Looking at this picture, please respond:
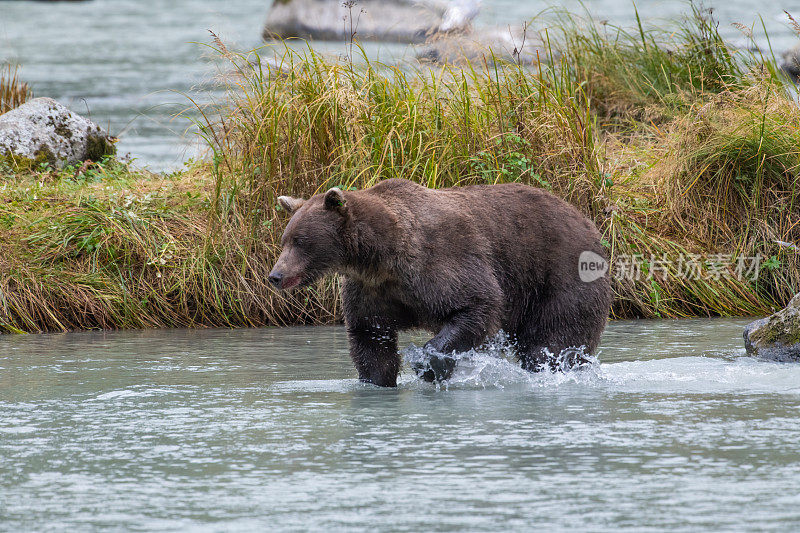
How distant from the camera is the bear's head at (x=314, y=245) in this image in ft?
21.1

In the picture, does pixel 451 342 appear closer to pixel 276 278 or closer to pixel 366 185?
pixel 276 278

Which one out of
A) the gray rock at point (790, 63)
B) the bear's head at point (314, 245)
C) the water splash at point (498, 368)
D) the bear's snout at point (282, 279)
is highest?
the gray rock at point (790, 63)

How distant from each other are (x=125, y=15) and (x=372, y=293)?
136 feet

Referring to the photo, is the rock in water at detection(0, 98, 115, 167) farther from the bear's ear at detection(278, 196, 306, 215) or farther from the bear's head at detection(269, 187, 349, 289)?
the bear's head at detection(269, 187, 349, 289)

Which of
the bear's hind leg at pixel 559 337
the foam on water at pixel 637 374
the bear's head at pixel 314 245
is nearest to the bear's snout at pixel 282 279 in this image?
the bear's head at pixel 314 245

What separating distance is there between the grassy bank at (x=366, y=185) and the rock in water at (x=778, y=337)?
2.12 m

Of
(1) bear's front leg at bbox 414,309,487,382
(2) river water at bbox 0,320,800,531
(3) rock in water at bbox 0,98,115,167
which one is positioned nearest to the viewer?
(2) river water at bbox 0,320,800,531

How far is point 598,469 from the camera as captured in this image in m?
4.61

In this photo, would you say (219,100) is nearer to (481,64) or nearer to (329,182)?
(329,182)

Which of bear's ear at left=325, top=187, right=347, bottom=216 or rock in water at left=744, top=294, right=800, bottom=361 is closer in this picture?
bear's ear at left=325, top=187, right=347, bottom=216

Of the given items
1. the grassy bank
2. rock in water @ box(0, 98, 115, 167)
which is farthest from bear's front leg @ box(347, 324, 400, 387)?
rock in water @ box(0, 98, 115, 167)

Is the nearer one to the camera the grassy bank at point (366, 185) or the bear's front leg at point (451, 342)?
the bear's front leg at point (451, 342)

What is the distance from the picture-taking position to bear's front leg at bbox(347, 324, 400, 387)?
22.2ft

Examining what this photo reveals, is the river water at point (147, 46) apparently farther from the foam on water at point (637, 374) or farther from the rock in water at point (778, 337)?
the rock in water at point (778, 337)
